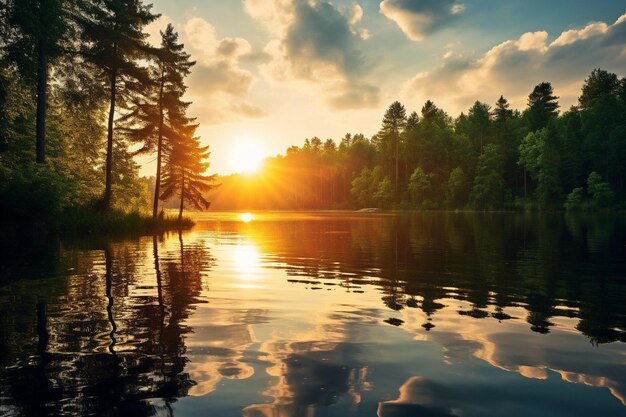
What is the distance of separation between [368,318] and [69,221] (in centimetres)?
2601

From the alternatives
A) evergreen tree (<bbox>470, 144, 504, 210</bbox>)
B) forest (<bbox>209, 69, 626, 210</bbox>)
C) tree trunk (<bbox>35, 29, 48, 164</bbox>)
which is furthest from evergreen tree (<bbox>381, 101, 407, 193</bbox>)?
tree trunk (<bbox>35, 29, 48, 164</bbox>)

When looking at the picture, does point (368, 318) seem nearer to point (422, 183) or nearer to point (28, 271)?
point (28, 271)

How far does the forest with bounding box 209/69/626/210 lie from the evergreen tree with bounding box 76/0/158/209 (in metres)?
79.6

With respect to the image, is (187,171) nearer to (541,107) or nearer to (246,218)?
(246,218)

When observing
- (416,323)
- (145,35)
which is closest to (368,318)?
(416,323)

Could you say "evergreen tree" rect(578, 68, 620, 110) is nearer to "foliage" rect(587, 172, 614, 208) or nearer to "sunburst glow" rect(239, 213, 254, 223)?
"foliage" rect(587, 172, 614, 208)

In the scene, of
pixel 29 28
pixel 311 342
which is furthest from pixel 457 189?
pixel 311 342

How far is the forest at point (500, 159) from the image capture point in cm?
8812

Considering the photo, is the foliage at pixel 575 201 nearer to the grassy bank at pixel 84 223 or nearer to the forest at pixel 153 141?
the forest at pixel 153 141

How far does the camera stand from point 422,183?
109125 millimetres

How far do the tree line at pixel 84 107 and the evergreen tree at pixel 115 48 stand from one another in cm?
7

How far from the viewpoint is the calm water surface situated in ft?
15.2

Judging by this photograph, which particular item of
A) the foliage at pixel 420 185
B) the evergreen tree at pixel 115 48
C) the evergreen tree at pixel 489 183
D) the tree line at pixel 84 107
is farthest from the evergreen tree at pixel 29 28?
the foliage at pixel 420 185

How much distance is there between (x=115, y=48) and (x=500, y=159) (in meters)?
88.5
